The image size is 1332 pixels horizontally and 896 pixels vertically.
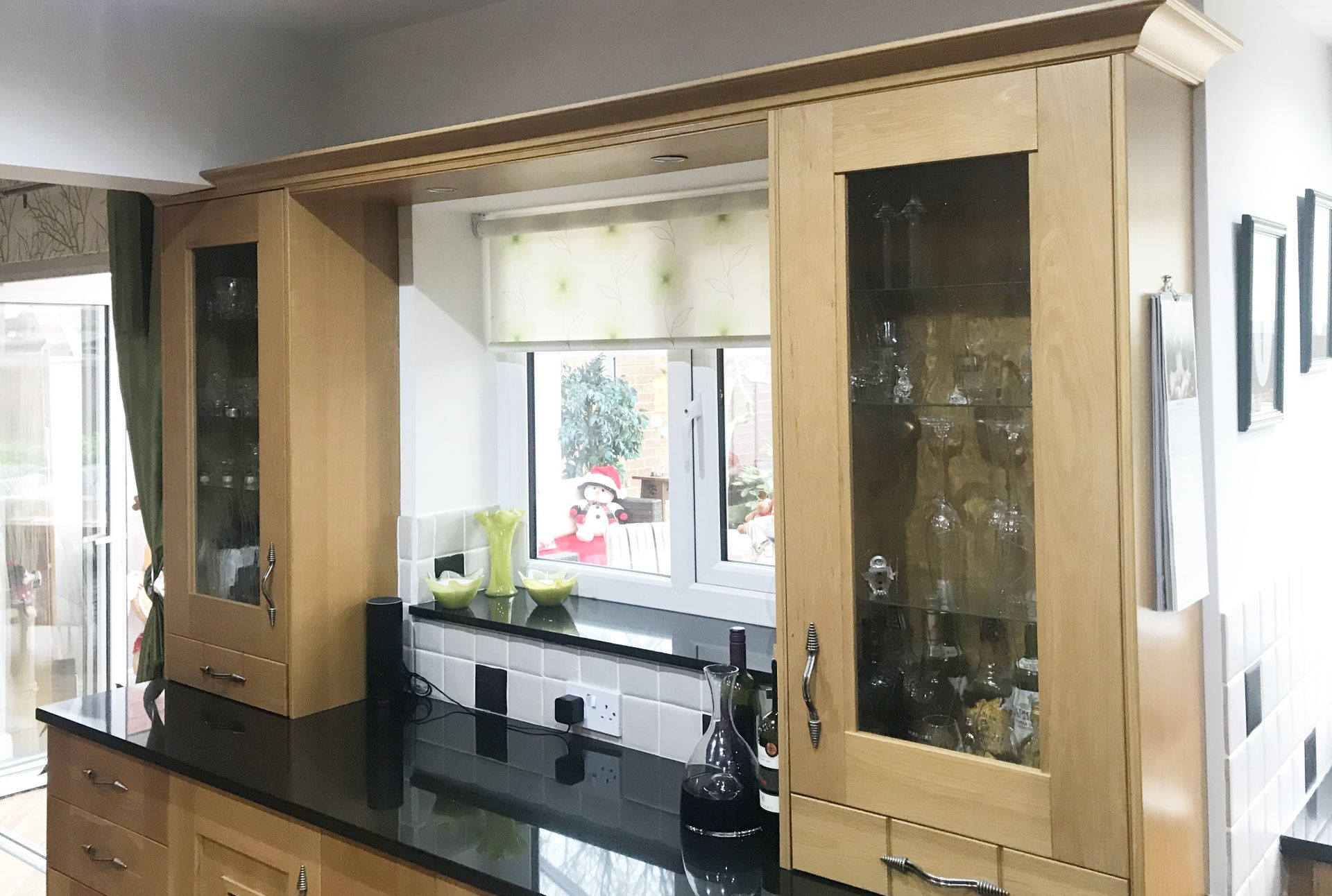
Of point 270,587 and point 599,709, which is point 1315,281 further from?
point 270,587

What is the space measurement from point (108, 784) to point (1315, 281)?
8.94 feet

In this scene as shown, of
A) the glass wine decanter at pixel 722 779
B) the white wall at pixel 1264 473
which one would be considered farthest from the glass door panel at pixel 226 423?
the white wall at pixel 1264 473

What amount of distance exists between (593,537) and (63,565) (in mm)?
2561

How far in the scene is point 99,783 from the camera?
2486 millimetres

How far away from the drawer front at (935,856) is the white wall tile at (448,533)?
152 cm

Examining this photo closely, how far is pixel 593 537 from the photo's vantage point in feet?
9.23

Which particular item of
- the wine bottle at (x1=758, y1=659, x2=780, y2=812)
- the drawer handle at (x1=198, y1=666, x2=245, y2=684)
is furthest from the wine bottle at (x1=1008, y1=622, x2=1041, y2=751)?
the drawer handle at (x1=198, y1=666, x2=245, y2=684)

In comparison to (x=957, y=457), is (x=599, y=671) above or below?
below

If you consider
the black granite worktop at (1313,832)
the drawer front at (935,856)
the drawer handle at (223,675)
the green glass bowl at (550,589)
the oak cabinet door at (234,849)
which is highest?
the green glass bowl at (550,589)

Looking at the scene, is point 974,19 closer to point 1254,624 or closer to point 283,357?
point 1254,624

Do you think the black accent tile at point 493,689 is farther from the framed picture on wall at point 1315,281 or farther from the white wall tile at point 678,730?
the framed picture on wall at point 1315,281

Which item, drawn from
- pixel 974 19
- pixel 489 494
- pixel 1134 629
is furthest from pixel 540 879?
pixel 974 19

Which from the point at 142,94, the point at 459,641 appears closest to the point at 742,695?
the point at 459,641

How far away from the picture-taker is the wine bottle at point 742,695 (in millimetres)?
1922
